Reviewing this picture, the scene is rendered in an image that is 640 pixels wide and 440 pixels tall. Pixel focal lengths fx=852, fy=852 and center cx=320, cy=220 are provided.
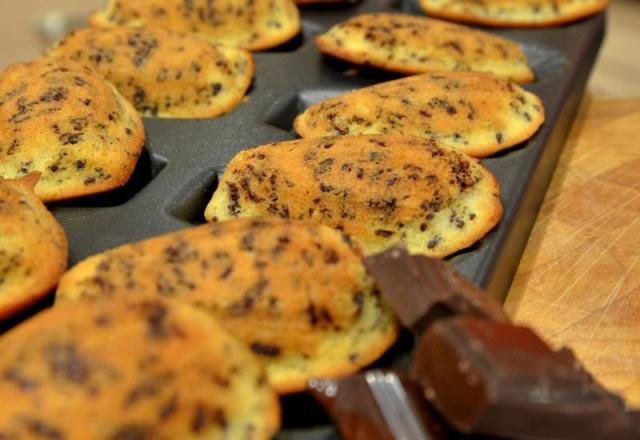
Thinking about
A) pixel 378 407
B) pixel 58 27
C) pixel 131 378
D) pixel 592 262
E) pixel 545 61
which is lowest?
pixel 58 27

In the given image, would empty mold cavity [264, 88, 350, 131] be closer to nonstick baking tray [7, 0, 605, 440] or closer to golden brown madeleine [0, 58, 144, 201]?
nonstick baking tray [7, 0, 605, 440]

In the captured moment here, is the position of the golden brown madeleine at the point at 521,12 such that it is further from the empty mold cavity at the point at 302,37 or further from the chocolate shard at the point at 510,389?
the chocolate shard at the point at 510,389

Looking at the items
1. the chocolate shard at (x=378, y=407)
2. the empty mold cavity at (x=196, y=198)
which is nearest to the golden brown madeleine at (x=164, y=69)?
the empty mold cavity at (x=196, y=198)

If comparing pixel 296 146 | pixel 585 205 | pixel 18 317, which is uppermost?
pixel 296 146

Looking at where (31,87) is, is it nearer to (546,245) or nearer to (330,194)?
(330,194)

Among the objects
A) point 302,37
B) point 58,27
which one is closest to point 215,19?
point 302,37

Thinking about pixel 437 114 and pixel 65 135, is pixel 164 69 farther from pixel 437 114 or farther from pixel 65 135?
pixel 437 114

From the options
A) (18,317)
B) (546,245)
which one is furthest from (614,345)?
(18,317)
